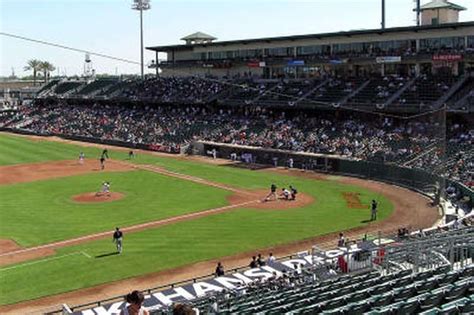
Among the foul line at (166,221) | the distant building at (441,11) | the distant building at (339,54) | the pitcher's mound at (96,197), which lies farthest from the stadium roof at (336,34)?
the pitcher's mound at (96,197)

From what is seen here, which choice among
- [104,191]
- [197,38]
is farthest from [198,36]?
[104,191]

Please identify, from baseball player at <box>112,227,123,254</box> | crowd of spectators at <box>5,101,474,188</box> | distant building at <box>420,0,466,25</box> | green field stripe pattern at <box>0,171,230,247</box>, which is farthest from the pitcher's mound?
distant building at <box>420,0,466,25</box>

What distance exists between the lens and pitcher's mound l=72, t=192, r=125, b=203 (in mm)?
40406

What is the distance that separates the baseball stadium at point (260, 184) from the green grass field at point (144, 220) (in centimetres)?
16

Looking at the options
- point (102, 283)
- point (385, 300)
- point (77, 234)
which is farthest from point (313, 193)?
point (385, 300)

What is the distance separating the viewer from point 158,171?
53094mm

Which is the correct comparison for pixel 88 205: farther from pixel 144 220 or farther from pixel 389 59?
pixel 389 59

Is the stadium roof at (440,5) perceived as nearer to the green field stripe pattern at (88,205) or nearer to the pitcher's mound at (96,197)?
the green field stripe pattern at (88,205)

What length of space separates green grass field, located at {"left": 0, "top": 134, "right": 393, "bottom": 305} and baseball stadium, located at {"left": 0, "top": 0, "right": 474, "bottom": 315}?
0.16 metres

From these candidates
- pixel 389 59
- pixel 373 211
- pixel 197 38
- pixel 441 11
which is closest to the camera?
pixel 373 211

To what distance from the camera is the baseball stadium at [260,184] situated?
63.3 ft

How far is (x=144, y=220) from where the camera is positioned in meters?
35.2

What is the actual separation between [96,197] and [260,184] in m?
13.3

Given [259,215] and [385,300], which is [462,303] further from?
[259,215]
